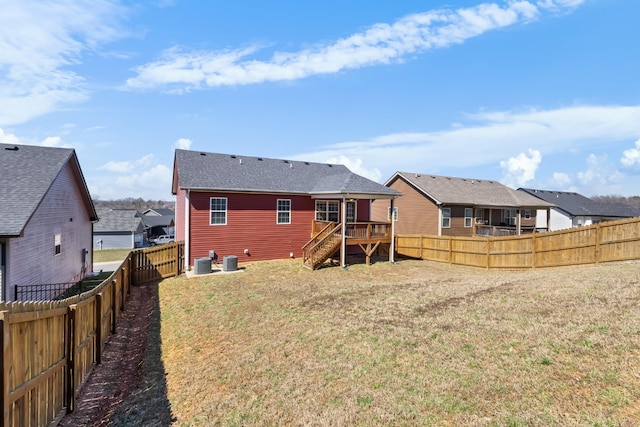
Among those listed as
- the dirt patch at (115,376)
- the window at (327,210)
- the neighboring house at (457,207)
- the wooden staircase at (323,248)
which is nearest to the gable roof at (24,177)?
the dirt patch at (115,376)

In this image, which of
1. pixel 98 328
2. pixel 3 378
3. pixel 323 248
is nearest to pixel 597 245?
pixel 323 248

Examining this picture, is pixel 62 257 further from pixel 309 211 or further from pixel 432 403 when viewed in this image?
pixel 432 403

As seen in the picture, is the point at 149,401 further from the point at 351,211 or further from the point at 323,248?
the point at 351,211

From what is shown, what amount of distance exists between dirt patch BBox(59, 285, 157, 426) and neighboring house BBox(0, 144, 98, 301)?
405 centimetres

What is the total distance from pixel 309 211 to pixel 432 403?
16.3 metres

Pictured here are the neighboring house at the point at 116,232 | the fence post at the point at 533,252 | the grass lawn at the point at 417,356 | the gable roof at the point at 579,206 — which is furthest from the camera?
the neighboring house at the point at 116,232

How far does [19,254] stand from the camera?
11.0 m

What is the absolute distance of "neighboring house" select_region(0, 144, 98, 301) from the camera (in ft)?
34.3

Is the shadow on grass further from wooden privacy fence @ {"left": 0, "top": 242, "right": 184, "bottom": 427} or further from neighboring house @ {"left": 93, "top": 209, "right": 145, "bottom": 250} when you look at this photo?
neighboring house @ {"left": 93, "top": 209, "right": 145, "bottom": 250}

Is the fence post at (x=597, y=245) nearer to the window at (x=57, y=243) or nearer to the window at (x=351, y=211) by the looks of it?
the window at (x=351, y=211)

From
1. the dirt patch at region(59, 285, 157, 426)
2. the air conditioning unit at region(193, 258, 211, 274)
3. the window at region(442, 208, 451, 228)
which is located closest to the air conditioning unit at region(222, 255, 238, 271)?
the air conditioning unit at region(193, 258, 211, 274)

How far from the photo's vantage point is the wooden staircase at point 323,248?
16984mm

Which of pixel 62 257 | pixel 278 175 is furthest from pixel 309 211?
pixel 62 257

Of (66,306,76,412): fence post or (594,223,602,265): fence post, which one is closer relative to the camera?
(66,306,76,412): fence post
